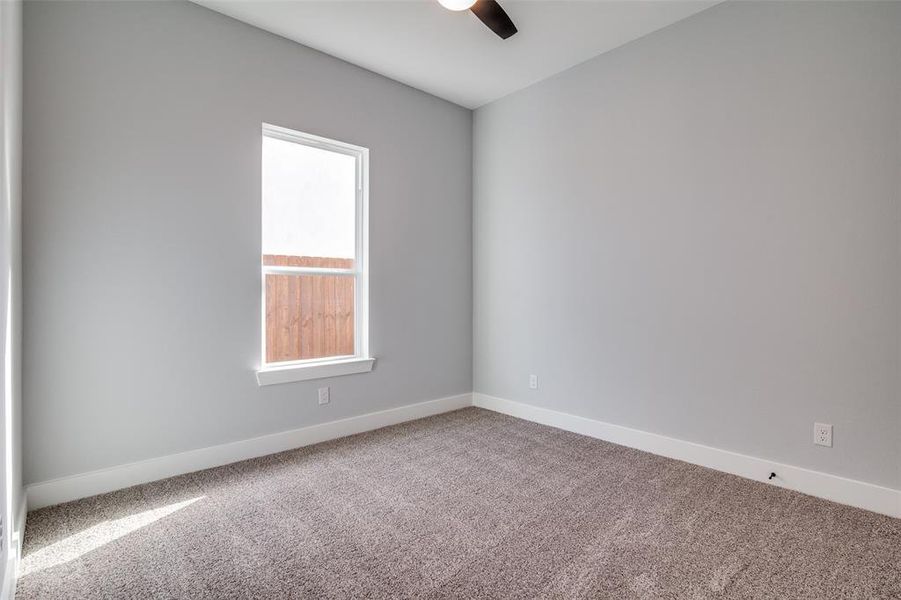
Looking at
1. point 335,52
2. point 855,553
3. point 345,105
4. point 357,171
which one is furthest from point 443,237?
point 855,553

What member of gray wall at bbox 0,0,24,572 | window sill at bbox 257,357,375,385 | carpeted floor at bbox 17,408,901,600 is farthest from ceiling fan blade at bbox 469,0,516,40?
carpeted floor at bbox 17,408,901,600

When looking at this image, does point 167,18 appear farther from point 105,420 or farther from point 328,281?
point 105,420

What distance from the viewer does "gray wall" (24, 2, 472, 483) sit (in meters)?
2.20

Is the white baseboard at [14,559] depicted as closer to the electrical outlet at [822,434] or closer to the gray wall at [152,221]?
the gray wall at [152,221]

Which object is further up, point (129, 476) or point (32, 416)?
point (32, 416)

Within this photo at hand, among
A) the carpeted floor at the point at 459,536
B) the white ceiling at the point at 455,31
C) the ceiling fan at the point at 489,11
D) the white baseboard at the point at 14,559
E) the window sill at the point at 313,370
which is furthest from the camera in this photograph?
the window sill at the point at 313,370

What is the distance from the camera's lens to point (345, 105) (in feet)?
10.8

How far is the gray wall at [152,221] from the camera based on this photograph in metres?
2.20

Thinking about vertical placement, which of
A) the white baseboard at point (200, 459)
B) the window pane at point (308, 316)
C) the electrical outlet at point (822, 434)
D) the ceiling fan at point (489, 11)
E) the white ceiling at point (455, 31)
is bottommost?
the white baseboard at point (200, 459)

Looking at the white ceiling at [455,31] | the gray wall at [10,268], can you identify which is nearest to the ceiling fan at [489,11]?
the white ceiling at [455,31]

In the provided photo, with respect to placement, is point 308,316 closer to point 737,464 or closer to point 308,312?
point 308,312

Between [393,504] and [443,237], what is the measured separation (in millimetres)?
2335

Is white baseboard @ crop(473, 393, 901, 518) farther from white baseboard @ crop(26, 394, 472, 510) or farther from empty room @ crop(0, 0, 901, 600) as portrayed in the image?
white baseboard @ crop(26, 394, 472, 510)

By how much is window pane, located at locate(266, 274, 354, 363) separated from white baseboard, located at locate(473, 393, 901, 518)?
164 cm
